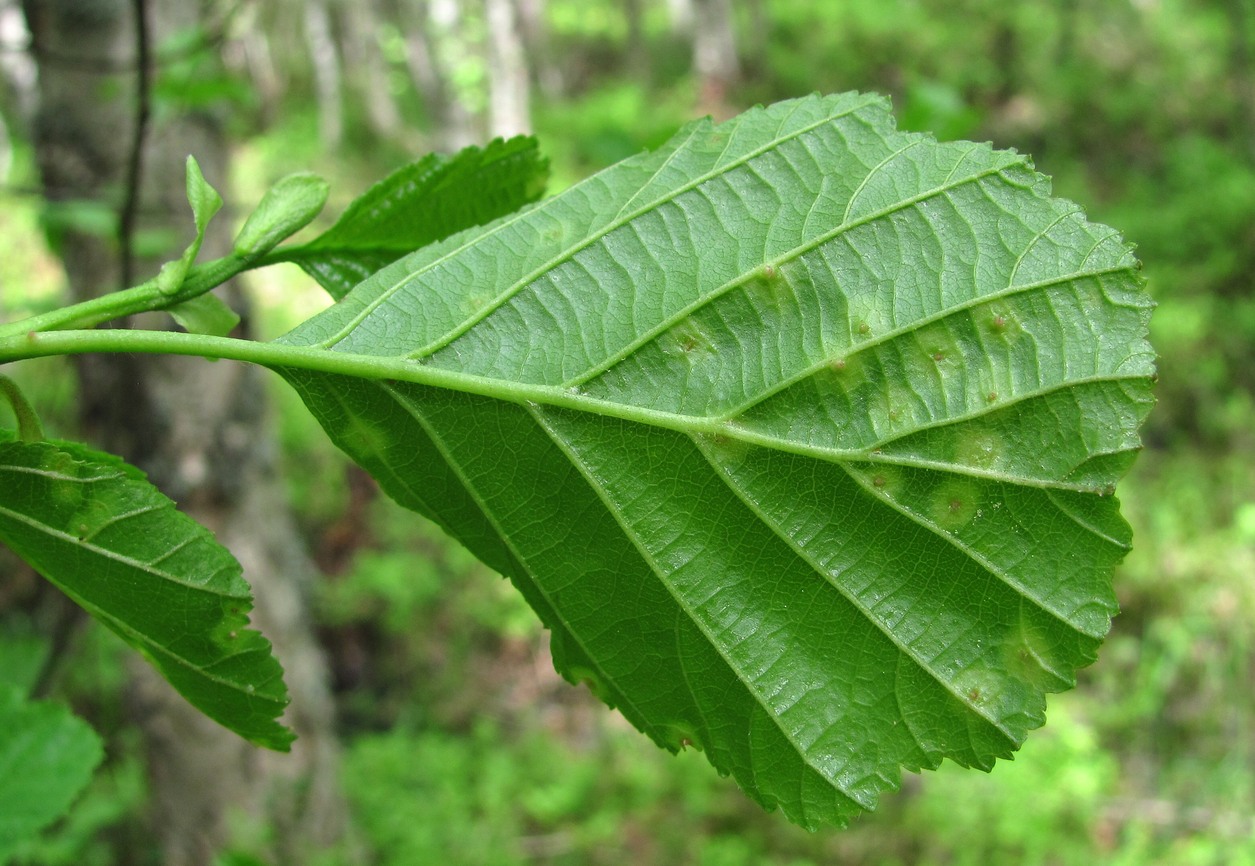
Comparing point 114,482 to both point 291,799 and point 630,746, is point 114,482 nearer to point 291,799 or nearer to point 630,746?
point 291,799

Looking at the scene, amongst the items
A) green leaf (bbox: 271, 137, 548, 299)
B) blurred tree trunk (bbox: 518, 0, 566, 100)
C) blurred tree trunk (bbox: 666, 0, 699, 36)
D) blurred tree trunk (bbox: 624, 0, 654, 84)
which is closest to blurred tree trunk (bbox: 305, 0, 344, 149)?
blurred tree trunk (bbox: 518, 0, 566, 100)

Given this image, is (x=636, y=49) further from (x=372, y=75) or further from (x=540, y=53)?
(x=372, y=75)

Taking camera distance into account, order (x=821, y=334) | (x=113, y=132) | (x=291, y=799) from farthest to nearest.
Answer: (x=291, y=799), (x=113, y=132), (x=821, y=334)

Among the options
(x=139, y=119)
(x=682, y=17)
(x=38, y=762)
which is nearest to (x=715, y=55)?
Result: (x=682, y=17)

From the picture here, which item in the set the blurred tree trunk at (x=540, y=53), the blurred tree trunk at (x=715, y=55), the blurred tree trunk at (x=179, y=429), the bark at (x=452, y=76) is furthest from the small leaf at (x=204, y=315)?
the blurred tree trunk at (x=540, y=53)

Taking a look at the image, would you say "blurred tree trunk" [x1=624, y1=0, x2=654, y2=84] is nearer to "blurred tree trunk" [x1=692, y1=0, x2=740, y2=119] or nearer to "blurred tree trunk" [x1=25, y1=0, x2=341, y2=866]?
"blurred tree trunk" [x1=692, y1=0, x2=740, y2=119]

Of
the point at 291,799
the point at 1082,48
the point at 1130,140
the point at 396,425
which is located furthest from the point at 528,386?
the point at 1082,48
